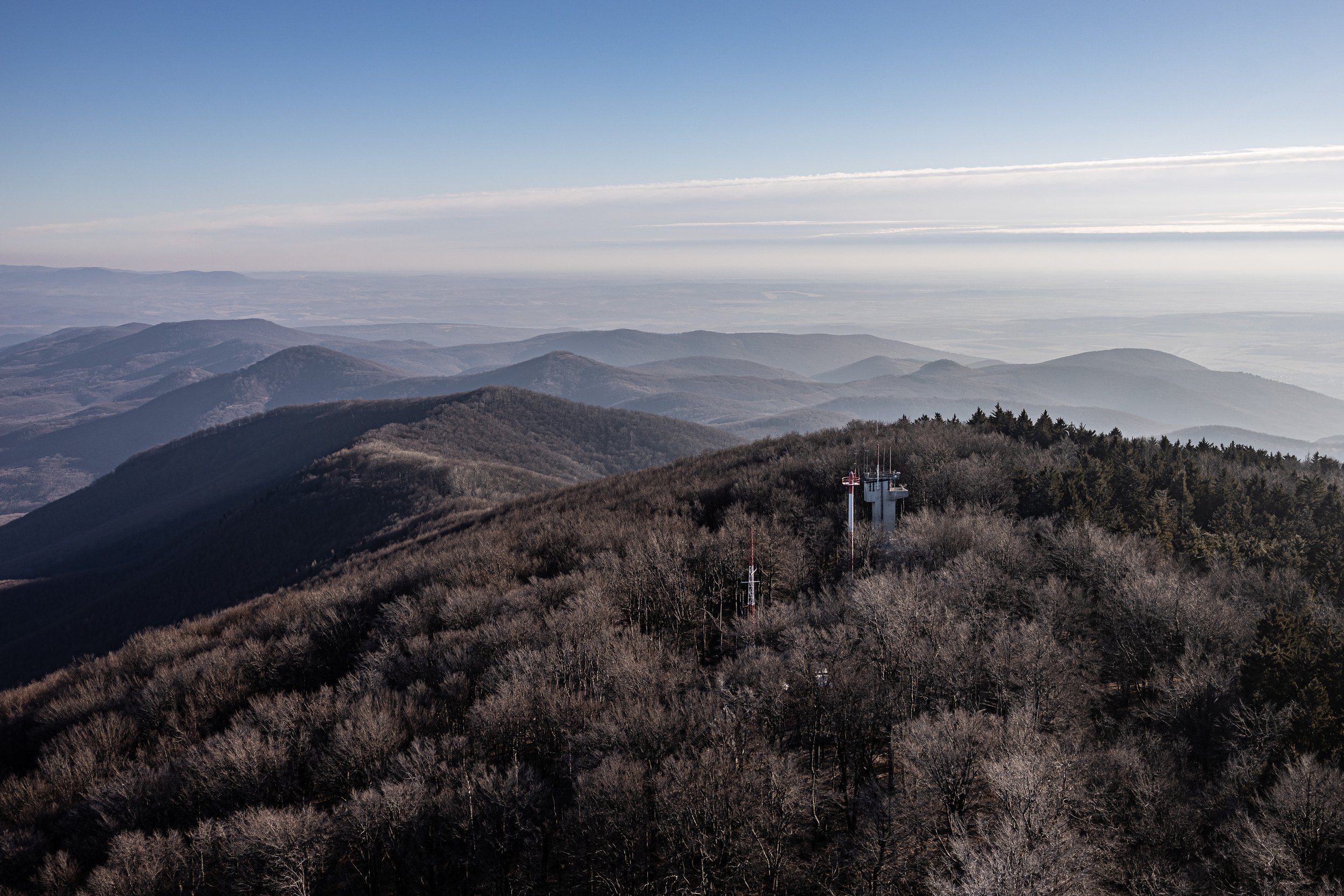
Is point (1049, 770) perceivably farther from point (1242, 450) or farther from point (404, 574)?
point (1242, 450)

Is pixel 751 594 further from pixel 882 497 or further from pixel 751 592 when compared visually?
pixel 882 497

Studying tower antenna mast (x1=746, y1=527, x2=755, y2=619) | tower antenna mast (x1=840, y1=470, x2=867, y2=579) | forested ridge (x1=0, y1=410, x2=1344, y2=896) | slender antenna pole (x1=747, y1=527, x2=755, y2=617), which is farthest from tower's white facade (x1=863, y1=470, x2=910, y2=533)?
slender antenna pole (x1=747, y1=527, x2=755, y2=617)

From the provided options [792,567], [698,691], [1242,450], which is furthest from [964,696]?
[1242,450]

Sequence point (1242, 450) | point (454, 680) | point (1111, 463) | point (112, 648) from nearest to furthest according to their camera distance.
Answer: point (454, 680) < point (1111, 463) < point (1242, 450) < point (112, 648)

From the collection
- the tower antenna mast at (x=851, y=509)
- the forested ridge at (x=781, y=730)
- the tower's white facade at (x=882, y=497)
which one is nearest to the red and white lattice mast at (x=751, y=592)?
the forested ridge at (x=781, y=730)

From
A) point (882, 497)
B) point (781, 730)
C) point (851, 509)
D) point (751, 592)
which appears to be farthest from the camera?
point (882, 497)

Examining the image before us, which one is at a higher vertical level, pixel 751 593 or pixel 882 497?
pixel 882 497

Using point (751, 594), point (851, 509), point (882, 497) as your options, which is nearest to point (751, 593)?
point (751, 594)

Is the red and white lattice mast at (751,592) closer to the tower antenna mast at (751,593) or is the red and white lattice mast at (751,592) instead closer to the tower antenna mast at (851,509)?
the tower antenna mast at (751,593)
